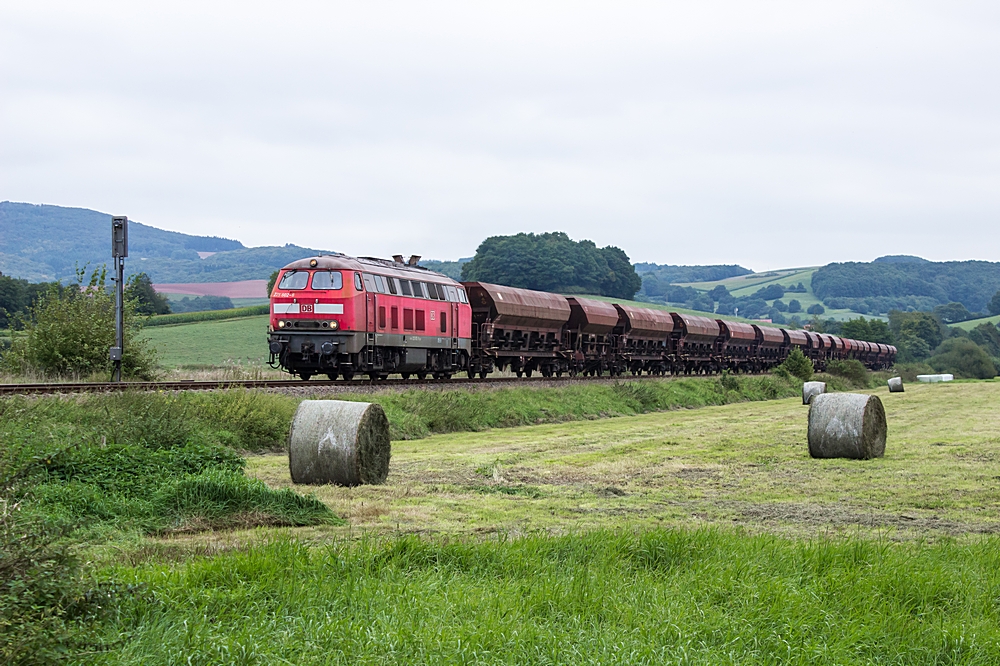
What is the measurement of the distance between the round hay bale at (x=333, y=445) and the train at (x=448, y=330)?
49.0 ft

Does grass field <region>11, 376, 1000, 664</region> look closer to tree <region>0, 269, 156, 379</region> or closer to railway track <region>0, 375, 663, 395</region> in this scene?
railway track <region>0, 375, 663, 395</region>

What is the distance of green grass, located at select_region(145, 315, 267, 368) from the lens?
56.4m

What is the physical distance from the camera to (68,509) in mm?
9492

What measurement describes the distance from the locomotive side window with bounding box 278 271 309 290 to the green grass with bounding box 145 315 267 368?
22.5m

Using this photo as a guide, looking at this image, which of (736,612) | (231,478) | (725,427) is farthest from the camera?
(725,427)

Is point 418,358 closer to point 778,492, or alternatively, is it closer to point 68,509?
point 778,492

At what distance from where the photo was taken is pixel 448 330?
3534 cm

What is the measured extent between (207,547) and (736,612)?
4511 millimetres

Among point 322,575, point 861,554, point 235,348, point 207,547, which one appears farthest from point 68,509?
point 235,348

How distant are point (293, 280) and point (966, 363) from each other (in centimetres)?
8431

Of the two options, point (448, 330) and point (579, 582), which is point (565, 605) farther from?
point (448, 330)

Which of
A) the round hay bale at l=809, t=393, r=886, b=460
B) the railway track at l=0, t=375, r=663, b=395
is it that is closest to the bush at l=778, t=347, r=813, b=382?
the railway track at l=0, t=375, r=663, b=395

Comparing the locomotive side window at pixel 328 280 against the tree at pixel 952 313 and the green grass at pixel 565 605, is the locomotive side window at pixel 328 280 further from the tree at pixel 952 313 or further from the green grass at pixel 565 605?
the tree at pixel 952 313

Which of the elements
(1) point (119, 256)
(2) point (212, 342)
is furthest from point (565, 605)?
(2) point (212, 342)
